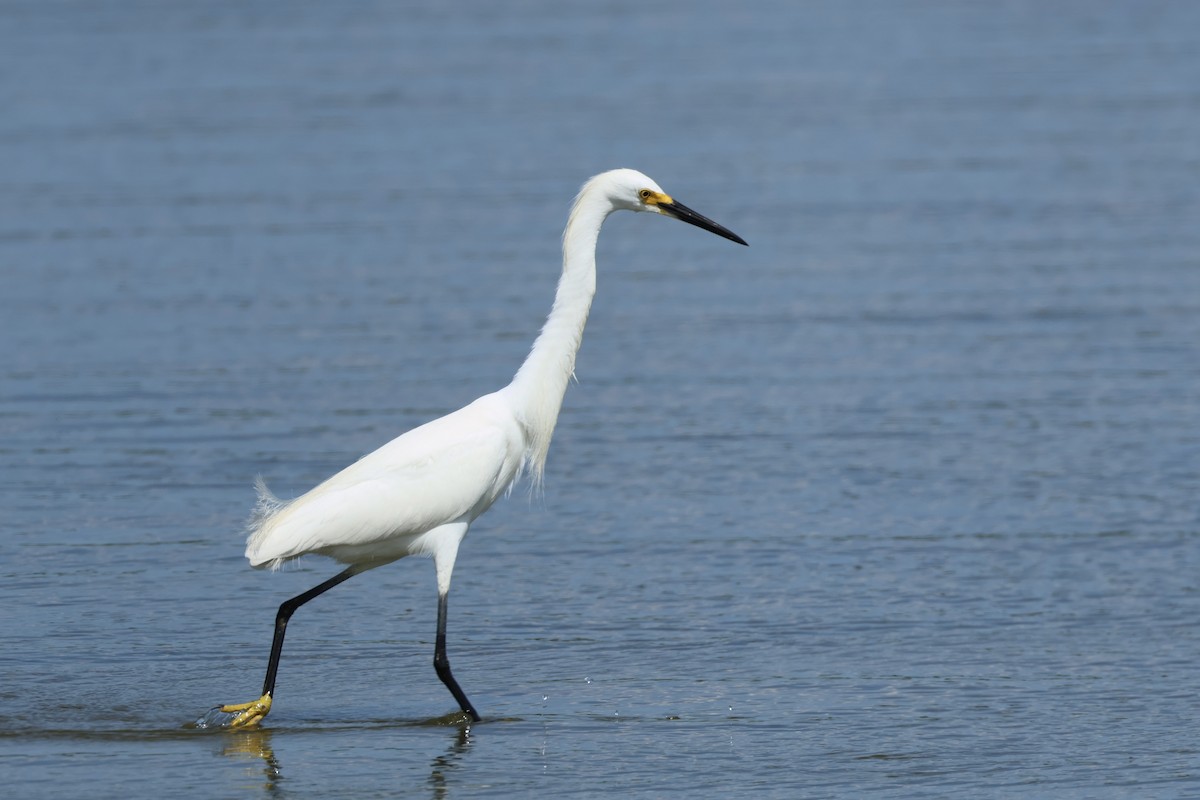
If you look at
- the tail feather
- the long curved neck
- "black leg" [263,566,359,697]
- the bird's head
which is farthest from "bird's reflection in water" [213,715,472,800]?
the bird's head

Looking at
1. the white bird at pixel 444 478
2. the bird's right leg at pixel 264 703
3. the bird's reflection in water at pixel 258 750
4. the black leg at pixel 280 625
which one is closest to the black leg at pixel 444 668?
the white bird at pixel 444 478

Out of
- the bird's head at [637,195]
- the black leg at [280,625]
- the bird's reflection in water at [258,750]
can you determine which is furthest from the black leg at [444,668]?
the bird's head at [637,195]

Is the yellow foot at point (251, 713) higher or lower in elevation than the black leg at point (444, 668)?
lower

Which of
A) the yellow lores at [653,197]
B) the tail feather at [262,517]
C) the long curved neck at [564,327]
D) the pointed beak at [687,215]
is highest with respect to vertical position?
the yellow lores at [653,197]

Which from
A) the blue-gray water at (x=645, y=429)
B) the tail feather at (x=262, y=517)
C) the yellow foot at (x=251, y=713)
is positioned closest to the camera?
the blue-gray water at (x=645, y=429)

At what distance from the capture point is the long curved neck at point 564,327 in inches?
334

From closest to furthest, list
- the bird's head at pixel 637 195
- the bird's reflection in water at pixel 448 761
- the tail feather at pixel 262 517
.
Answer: the bird's reflection in water at pixel 448 761
the tail feather at pixel 262 517
the bird's head at pixel 637 195

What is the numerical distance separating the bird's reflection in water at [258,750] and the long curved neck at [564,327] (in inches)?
70.8

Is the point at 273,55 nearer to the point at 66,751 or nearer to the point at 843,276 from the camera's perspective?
the point at 843,276

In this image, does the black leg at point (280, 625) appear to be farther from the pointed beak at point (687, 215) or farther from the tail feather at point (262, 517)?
the pointed beak at point (687, 215)

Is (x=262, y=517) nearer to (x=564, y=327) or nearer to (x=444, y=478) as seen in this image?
(x=444, y=478)

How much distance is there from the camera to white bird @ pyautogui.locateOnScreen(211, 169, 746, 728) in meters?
8.07

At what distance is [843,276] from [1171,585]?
7091 millimetres

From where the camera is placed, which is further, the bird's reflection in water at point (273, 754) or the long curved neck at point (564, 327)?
the long curved neck at point (564, 327)
